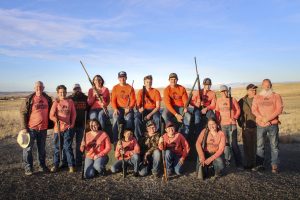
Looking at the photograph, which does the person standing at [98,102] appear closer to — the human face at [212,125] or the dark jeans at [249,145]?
the human face at [212,125]

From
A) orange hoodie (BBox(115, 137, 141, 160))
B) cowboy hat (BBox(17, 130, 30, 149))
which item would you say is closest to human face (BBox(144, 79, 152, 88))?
orange hoodie (BBox(115, 137, 141, 160))

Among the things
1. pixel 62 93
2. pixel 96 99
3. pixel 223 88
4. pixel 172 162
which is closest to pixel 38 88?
pixel 62 93

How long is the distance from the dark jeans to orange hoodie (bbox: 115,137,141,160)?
10.7ft

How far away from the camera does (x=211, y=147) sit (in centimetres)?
902

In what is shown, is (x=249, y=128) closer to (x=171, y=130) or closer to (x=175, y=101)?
(x=175, y=101)

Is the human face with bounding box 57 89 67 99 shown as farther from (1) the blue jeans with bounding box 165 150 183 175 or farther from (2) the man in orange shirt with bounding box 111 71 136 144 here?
(1) the blue jeans with bounding box 165 150 183 175

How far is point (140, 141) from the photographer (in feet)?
31.6

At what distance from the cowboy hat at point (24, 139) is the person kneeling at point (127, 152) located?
7.61ft

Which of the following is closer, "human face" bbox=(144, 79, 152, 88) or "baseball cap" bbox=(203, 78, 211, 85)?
"human face" bbox=(144, 79, 152, 88)

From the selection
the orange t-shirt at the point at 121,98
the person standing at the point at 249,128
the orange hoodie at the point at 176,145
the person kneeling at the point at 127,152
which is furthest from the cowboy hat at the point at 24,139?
the person standing at the point at 249,128

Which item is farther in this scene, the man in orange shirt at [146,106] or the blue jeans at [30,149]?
the man in orange shirt at [146,106]

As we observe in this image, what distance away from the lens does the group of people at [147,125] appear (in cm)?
905

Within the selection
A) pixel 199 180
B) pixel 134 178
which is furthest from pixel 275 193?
pixel 134 178

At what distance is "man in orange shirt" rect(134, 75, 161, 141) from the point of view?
1007 centimetres
